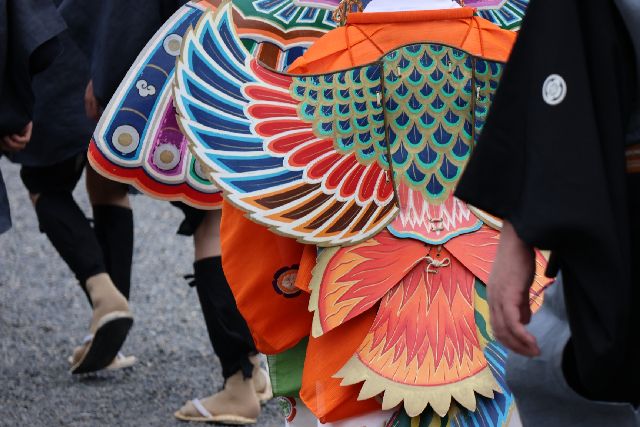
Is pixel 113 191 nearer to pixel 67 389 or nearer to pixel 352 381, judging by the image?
pixel 67 389

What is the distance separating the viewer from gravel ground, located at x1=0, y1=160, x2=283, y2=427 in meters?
4.37

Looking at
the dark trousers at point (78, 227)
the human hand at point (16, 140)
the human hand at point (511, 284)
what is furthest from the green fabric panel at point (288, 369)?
the dark trousers at point (78, 227)

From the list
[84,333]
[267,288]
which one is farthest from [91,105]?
[267,288]

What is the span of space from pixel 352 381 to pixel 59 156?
213cm

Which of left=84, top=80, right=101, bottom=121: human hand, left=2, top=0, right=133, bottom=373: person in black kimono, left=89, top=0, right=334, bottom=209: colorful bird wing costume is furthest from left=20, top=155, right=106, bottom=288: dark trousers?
left=89, top=0, right=334, bottom=209: colorful bird wing costume

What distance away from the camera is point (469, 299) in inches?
104

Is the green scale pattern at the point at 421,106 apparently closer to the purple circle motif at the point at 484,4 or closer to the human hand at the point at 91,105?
the purple circle motif at the point at 484,4

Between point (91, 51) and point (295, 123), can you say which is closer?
point (295, 123)

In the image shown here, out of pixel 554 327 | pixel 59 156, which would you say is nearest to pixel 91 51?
pixel 59 156

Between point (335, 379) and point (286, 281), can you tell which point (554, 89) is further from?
point (286, 281)

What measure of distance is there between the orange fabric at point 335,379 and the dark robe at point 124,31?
60.9 inches

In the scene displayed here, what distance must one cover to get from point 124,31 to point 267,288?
1318 mm

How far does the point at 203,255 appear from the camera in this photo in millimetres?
4145

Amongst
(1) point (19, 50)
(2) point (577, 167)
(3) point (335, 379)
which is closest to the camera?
(2) point (577, 167)
